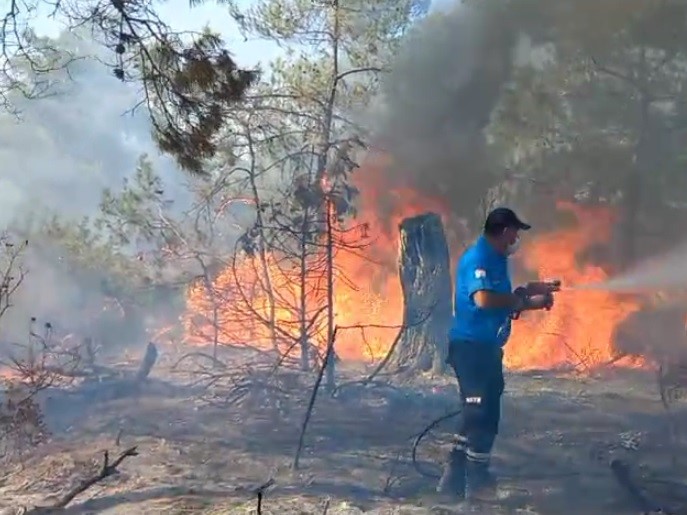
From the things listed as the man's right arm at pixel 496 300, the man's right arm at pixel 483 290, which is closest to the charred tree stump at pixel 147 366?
the man's right arm at pixel 483 290

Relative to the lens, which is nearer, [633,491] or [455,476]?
[633,491]

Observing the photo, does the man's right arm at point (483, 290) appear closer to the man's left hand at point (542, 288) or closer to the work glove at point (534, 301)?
the work glove at point (534, 301)

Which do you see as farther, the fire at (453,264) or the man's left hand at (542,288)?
the fire at (453,264)

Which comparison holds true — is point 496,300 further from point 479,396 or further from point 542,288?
point 479,396

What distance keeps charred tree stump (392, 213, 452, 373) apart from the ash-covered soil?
42 centimetres

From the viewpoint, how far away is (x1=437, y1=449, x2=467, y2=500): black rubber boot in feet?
16.4

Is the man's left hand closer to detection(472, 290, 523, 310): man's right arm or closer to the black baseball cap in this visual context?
detection(472, 290, 523, 310): man's right arm

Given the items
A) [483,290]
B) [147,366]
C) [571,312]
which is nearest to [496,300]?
[483,290]

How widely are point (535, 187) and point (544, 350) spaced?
2.63 m

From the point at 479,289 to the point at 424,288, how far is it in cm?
489

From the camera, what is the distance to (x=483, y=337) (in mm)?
4844

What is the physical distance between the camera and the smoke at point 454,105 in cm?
1195

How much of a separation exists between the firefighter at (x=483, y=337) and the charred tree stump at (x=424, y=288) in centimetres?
449

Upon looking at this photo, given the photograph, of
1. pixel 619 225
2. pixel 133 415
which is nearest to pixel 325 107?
pixel 133 415
